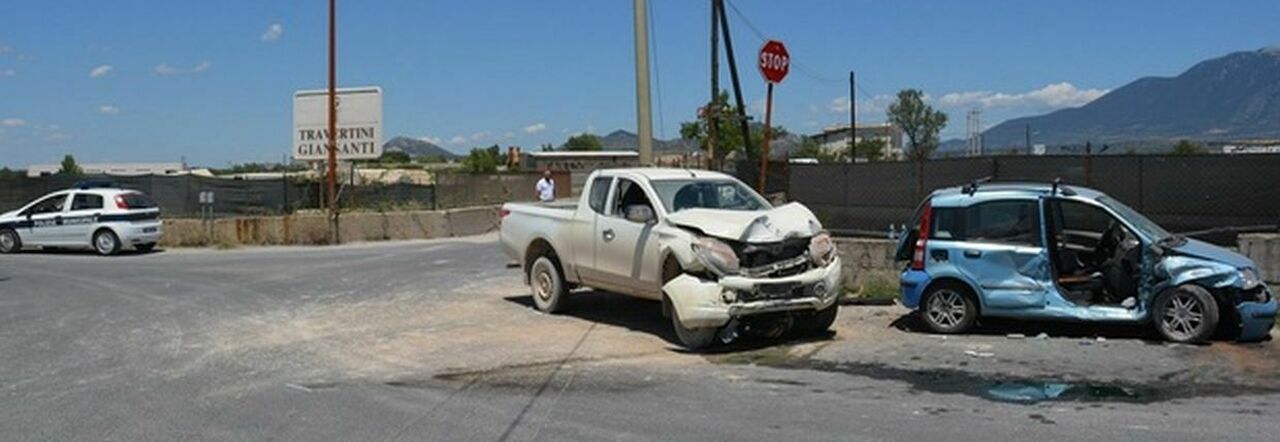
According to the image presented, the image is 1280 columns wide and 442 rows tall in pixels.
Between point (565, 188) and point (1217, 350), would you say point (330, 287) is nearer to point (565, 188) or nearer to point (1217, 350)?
point (1217, 350)

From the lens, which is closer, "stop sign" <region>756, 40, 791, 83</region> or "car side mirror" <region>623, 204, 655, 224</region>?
"car side mirror" <region>623, 204, 655, 224</region>

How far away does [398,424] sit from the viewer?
7602mm

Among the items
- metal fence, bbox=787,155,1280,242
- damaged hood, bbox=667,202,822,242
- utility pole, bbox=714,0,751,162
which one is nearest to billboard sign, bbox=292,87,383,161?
utility pole, bbox=714,0,751,162

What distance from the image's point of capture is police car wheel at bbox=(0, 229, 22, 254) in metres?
25.8

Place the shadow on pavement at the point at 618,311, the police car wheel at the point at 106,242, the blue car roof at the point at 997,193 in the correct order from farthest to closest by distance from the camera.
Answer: the police car wheel at the point at 106,242 → the shadow on pavement at the point at 618,311 → the blue car roof at the point at 997,193

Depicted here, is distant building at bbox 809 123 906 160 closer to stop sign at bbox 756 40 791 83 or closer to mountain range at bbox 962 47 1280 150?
mountain range at bbox 962 47 1280 150

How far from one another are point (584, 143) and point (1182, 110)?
61.7m

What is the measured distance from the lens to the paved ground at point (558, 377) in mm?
7457

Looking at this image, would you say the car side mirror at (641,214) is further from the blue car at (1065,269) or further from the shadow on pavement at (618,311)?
the blue car at (1065,269)

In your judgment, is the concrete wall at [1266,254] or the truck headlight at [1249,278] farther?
the concrete wall at [1266,254]

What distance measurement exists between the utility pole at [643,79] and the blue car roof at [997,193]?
6.28 m

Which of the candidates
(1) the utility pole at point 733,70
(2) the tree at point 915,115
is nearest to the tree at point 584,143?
(2) the tree at point 915,115

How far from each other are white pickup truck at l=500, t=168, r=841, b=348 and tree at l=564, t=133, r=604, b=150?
4544 inches

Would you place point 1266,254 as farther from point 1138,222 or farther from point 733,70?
point 733,70
